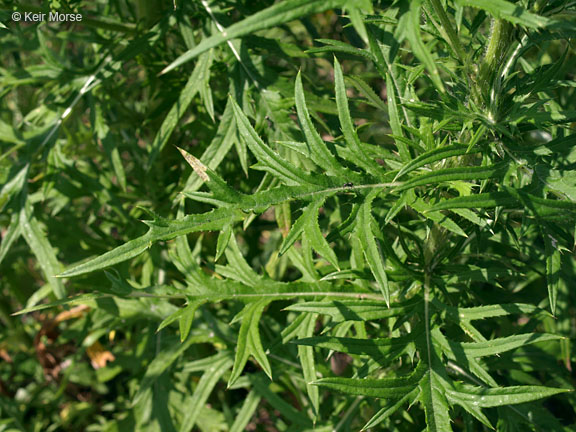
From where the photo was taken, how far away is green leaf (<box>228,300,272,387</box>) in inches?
50.2

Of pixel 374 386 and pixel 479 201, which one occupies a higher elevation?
pixel 479 201

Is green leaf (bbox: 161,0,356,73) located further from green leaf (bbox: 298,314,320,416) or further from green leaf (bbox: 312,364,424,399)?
green leaf (bbox: 298,314,320,416)

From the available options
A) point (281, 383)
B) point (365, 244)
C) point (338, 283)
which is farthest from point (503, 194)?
point (281, 383)

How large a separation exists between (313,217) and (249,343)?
1.38ft

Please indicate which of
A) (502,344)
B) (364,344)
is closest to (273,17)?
(364,344)

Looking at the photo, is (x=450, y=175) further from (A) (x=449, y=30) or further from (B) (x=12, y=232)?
(B) (x=12, y=232)

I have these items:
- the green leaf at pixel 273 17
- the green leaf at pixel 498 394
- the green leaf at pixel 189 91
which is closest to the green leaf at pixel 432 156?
the green leaf at pixel 273 17

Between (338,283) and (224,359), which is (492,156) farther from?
(224,359)

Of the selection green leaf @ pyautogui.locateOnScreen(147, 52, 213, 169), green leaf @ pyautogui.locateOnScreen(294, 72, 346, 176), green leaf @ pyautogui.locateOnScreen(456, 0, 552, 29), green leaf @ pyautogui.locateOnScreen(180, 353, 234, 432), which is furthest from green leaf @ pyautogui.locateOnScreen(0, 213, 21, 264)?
green leaf @ pyautogui.locateOnScreen(456, 0, 552, 29)

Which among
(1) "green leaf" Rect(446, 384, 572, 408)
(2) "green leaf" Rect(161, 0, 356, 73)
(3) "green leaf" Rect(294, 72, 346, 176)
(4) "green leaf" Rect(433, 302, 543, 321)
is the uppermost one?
(2) "green leaf" Rect(161, 0, 356, 73)

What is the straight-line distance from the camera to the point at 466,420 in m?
1.31

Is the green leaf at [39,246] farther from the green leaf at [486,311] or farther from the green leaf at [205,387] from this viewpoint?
the green leaf at [486,311]

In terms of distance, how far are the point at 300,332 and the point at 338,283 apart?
0.19 metres

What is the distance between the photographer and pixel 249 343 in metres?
1.31
